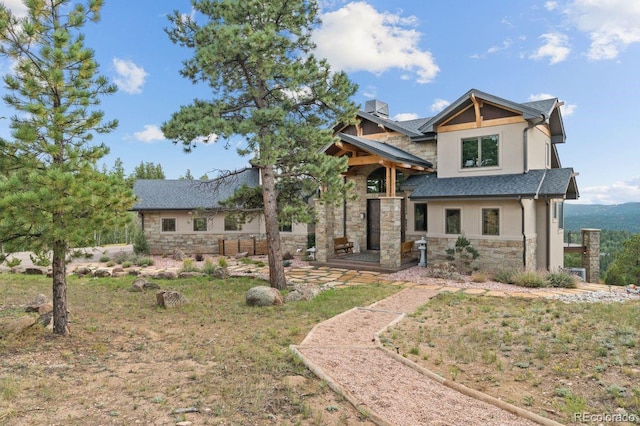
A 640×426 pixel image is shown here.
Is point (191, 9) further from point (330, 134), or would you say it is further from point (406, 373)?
point (406, 373)

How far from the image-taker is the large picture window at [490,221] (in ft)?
44.1

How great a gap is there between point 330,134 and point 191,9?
4982 millimetres

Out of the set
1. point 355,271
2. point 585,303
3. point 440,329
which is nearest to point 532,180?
point 585,303

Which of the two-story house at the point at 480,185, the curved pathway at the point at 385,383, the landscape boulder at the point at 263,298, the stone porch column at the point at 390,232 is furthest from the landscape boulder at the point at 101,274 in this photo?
the stone porch column at the point at 390,232

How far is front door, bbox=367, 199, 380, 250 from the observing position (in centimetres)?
1723

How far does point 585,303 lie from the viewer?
874 centimetres

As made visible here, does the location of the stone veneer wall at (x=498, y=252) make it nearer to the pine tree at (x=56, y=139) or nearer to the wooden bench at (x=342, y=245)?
the wooden bench at (x=342, y=245)

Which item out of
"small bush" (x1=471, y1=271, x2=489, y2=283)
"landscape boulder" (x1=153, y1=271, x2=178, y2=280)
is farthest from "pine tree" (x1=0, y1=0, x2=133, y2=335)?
"small bush" (x1=471, y1=271, x2=489, y2=283)

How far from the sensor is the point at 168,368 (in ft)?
16.8

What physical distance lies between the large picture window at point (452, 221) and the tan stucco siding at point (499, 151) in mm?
1678

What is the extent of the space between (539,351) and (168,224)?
62.5ft

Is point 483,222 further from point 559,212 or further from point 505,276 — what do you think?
point 559,212

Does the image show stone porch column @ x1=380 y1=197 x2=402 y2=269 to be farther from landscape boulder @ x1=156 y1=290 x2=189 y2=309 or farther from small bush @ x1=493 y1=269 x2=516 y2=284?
landscape boulder @ x1=156 y1=290 x2=189 y2=309

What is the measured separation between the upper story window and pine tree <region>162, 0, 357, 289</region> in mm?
6700
